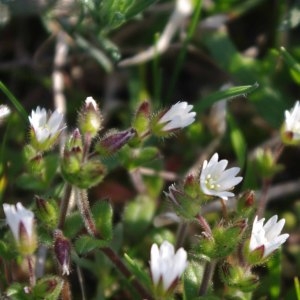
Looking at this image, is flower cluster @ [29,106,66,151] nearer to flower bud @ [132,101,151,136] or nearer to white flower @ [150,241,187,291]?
flower bud @ [132,101,151,136]

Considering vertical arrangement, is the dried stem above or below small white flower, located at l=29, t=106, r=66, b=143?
below

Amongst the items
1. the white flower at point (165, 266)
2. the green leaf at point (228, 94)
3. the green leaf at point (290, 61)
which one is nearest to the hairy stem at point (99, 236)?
the white flower at point (165, 266)

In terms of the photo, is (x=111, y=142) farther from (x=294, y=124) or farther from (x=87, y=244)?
(x=294, y=124)

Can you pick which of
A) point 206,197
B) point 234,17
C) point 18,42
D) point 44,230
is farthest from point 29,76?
point 206,197

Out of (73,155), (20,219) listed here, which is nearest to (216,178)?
(73,155)

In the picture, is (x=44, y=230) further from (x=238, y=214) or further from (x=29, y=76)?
(x=29, y=76)

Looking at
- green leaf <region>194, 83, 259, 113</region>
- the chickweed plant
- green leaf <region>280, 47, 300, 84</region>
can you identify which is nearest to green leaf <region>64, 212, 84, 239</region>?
the chickweed plant

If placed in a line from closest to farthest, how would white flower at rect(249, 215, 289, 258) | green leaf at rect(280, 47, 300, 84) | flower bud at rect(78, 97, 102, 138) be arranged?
white flower at rect(249, 215, 289, 258), flower bud at rect(78, 97, 102, 138), green leaf at rect(280, 47, 300, 84)
